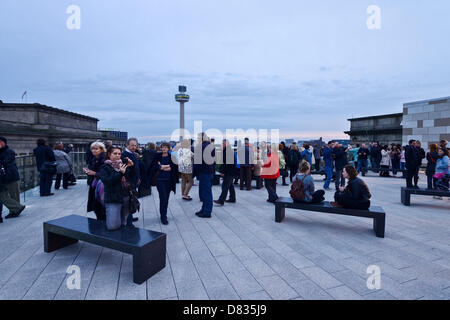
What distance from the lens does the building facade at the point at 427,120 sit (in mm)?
14711

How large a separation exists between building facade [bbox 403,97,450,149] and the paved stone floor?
1110 cm

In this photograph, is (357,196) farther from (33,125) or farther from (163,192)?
(33,125)

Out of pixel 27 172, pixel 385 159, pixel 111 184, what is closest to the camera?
pixel 111 184

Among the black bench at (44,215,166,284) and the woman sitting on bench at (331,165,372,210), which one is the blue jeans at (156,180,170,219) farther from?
the woman sitting on bench at (331,165,372,210)

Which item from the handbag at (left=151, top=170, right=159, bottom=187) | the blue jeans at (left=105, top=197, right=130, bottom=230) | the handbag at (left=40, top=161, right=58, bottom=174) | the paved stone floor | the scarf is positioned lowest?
the paved stone floor

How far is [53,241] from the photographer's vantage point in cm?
438

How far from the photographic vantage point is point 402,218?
21.4ft

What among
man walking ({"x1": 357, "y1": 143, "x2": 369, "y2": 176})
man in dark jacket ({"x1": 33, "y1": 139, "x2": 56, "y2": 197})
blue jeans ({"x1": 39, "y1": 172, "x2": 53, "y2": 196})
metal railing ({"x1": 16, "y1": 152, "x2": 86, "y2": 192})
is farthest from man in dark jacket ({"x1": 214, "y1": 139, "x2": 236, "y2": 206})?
man walking ({"x1": 357, "y1": 143, "x2": 369, "y2": 176})

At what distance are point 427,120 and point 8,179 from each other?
67.8 ft

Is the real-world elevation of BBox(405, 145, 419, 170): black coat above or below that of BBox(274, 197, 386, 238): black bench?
above

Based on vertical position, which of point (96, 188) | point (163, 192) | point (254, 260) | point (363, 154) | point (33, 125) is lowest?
point (254, 260)

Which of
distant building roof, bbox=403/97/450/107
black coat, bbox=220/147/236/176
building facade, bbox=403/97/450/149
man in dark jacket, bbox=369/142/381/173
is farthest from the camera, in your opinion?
man in dark jacket, bbox=369/142/381/173

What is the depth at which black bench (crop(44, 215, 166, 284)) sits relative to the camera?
3326 mm

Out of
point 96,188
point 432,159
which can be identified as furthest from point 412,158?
point 96,188
